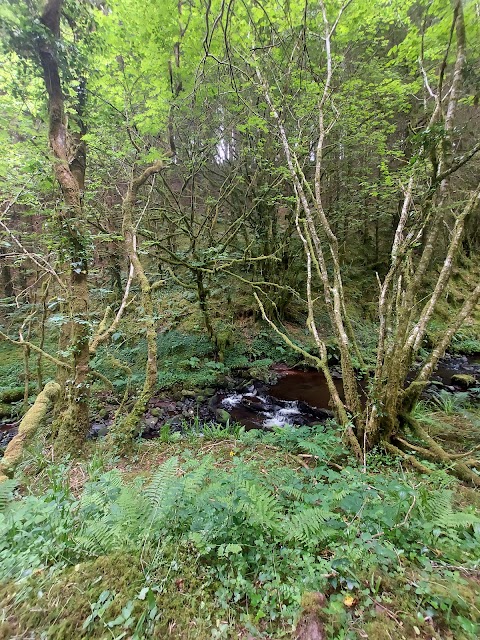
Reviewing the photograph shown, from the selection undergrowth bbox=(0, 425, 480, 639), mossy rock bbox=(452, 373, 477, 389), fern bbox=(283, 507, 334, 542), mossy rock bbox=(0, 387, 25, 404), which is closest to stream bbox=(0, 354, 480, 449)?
mossy rock bbox=(452, 373, 477, 389)

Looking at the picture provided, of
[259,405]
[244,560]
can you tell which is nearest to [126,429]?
[244,560]

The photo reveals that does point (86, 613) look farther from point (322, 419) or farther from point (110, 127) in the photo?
point (110, 127)

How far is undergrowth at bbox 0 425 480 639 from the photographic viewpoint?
1520 millimetres

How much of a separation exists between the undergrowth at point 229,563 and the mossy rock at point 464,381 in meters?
7.87

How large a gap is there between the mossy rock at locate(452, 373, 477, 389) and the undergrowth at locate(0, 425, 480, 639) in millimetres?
7870

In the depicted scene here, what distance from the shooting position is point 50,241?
5.54 meters

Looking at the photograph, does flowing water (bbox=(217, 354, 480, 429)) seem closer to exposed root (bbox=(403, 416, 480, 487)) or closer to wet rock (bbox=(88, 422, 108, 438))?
exposed root (bbox=(403, 416, 480, 487))

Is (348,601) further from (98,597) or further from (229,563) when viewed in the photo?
(98,597)

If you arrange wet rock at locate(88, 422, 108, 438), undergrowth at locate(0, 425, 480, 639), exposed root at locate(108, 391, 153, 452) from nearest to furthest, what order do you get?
1. undergrowth at locate(0, 425, 480, 639)
2. exposed root at locate(108, 391, 153, 452)
3. wet rock at locate(88, 422, 108, 438)

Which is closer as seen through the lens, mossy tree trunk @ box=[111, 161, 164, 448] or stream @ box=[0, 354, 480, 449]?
mossy tree trunk @ box=[111, 161, 164, 448]

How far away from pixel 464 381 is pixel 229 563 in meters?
9.68

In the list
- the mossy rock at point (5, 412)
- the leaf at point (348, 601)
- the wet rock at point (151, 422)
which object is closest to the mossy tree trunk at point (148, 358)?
the wet rock at point (151, 422)

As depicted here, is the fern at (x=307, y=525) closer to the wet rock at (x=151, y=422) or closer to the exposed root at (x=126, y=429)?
the exposed root at (x=126, y=429)

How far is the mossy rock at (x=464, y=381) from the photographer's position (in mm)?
8758
